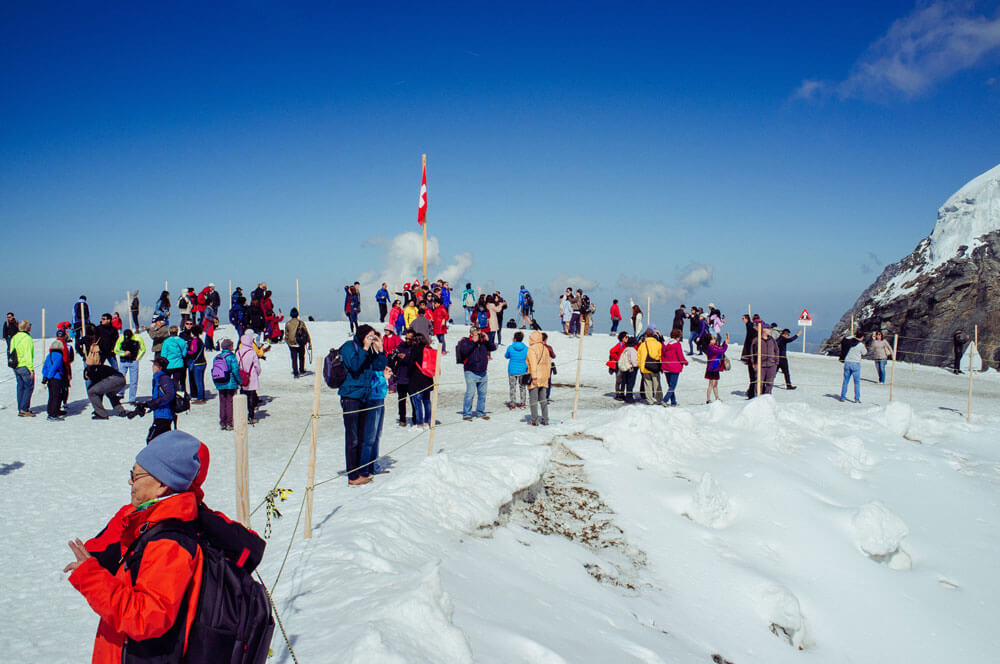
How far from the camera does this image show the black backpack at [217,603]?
93.3 inches

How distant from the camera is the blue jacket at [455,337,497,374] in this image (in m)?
12.8

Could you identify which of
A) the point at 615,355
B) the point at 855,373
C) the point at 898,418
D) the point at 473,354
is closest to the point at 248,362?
the point at 473,354

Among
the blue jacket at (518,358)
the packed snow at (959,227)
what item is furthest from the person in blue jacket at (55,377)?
the packed snow at (959,227)

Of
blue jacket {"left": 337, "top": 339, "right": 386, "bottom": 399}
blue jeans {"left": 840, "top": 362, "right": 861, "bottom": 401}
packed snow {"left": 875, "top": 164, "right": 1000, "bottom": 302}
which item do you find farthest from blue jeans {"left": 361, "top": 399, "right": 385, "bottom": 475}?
packed snow {"left": 875, "top": 164, "right": 1000, "bottom": 302}

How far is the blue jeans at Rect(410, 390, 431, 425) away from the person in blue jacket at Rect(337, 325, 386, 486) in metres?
3.52

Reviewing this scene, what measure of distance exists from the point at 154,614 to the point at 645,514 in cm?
745

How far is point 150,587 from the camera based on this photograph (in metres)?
2.24

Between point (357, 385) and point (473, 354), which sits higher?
point (473, 354)

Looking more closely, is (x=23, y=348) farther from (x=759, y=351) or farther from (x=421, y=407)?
(x=759, y=351)

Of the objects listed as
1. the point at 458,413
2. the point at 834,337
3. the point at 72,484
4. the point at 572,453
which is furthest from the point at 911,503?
the point at 834,337

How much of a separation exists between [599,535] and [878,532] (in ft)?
13.8

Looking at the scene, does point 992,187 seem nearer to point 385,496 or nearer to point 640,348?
point 640,348

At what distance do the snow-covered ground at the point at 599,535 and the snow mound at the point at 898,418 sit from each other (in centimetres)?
7

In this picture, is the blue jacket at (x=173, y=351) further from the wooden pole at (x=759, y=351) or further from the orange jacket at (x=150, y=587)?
the wooden pole at (x=759, y=351)
